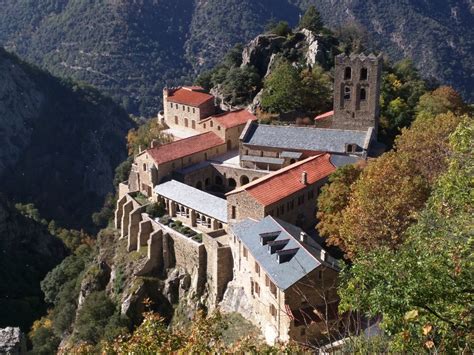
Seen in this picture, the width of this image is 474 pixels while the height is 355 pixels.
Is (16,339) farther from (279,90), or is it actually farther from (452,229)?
(279,90)

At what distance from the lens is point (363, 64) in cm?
5344

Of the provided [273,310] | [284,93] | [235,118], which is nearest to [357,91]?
[284,93]

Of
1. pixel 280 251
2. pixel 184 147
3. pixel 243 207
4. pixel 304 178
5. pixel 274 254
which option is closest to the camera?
pixel 280 251

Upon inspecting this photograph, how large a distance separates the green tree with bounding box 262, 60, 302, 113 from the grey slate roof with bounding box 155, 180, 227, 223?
17.1 m

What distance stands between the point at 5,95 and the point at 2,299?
7673cm

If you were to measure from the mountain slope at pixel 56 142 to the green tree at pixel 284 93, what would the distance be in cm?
6338

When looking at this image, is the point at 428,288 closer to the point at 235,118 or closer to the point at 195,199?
the point at 195,199

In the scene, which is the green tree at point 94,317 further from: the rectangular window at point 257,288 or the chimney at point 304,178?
the chimney at point 304,178

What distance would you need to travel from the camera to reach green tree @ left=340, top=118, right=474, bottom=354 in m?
16.2

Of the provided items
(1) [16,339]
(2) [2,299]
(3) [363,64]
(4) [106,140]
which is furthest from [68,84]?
(1) [16,339]

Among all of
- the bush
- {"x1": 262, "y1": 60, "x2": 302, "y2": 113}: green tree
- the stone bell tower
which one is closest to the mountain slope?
{"x1": 262, "y1": 60, "x2": 302, "y2": 113}: green tree

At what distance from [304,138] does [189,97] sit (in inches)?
802

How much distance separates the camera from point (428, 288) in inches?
657

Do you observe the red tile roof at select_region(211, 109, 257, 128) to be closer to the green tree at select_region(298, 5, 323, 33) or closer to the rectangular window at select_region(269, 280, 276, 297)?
the green tree at select_region(298, 5, 323, 33)
